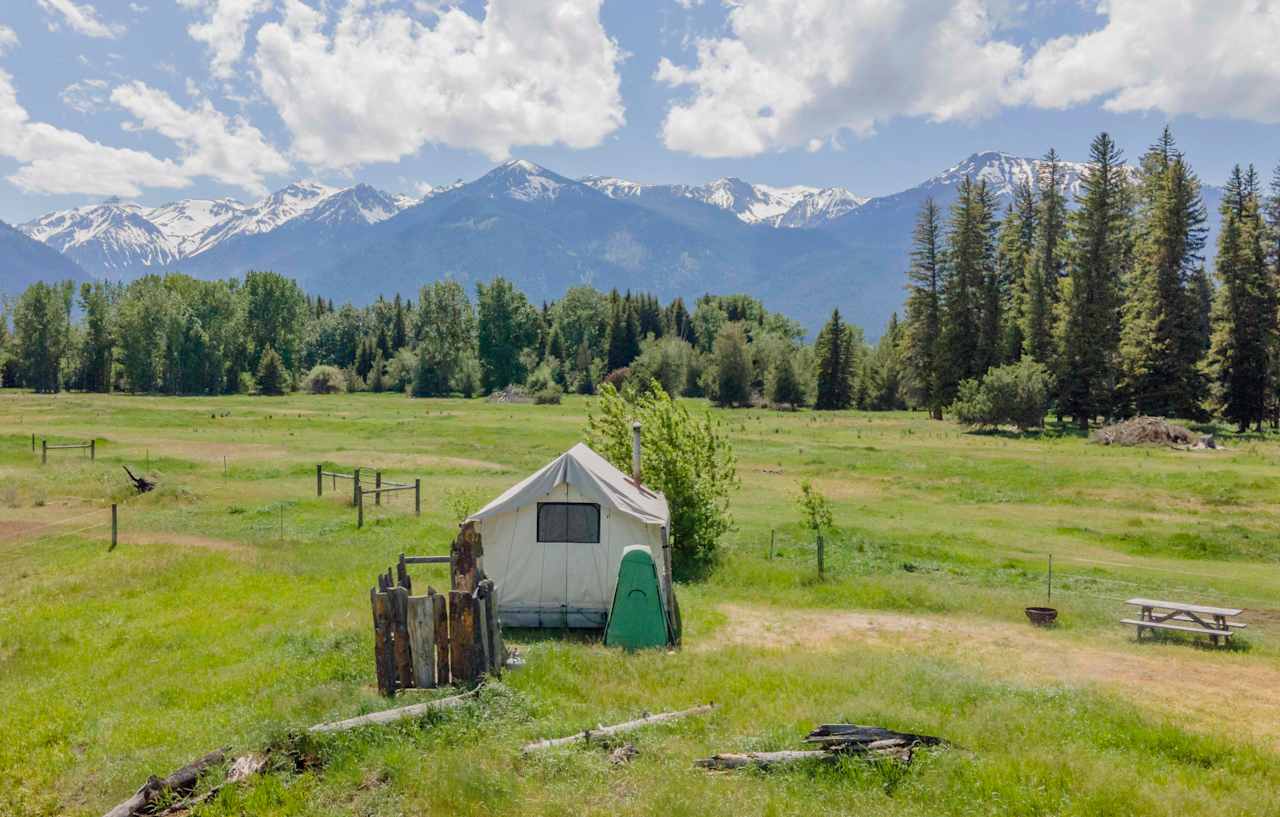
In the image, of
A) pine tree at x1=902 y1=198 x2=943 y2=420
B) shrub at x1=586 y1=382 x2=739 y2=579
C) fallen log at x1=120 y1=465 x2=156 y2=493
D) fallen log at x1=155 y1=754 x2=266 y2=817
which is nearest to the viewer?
fallen log at x1=155 y1=754 x2=266 y2=817

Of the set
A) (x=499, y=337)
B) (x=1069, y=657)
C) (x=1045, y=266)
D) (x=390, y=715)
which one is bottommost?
(x=1069, y=657)

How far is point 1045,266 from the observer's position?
72938 millimetres

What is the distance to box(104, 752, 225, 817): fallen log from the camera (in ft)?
24.7

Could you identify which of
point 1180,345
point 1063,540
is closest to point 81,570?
point 1063,540

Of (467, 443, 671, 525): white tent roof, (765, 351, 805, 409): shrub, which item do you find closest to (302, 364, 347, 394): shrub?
(765, 351, 805, 409): shrub

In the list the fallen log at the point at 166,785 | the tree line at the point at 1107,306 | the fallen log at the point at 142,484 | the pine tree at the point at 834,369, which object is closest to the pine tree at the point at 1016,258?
the tree line at the point at 1107,306

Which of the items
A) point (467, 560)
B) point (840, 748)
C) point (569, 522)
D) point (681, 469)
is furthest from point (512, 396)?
point (840, 748)

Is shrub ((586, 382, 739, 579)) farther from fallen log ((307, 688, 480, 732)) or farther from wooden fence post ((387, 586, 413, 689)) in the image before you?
fallen log ((307, 688, 480, 732))

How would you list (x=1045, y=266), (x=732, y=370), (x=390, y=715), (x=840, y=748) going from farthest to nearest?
(x=732, y=370) < (x=1045, y=266) < (x=390, y=715) < (x=840, y=748)

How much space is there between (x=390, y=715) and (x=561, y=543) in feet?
23.6

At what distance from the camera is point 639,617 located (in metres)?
14.2

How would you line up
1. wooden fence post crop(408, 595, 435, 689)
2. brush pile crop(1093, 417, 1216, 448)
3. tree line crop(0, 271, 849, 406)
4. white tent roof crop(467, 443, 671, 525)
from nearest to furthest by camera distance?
wooden fence post crop(408, 595, 435, 689), white tent roof crop(467, 443, 671, 525), brush pile crop(1093, 417, 1216, 448), tree line crop(0, 271, 849, 406)

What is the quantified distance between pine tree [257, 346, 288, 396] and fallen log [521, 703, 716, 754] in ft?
384

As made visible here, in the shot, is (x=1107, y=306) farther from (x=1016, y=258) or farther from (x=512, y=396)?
(x=512, y=396)
